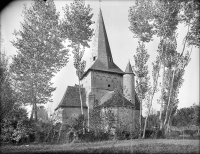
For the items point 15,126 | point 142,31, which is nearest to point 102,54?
point 142,31

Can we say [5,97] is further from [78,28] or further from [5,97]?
[78,28]

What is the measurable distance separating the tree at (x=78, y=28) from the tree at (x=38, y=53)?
1284mm

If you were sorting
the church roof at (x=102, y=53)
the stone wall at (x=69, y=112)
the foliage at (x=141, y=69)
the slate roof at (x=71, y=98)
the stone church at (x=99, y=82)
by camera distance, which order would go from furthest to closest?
1. the church roof at (x=102, y=53)
2. the slate roof at (x=71, y=98)
3. the stone church at (x=99, y=82)
4. the stone wall at (x=69, y=112)
5. the foliage at (x=141, y=69)

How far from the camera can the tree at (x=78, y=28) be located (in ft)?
83.2

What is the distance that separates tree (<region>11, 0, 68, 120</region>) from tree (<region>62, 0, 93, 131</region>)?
4.21ft

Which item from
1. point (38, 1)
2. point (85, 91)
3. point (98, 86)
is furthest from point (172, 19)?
point (85, 91)

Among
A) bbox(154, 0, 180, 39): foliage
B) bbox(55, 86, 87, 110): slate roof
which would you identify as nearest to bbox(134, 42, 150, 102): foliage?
bbox(154, 0, 180, 39): foliage

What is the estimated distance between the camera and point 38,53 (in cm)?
2359

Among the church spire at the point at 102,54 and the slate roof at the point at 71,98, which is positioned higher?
the church spire at the point at 102,54

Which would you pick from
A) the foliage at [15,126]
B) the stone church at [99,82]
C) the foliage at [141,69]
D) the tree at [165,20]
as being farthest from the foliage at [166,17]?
the foliage at [15,126]

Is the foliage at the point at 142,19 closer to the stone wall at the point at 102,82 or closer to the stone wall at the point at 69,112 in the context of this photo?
the stone wall at the point at 102,82

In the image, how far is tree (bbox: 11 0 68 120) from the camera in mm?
22625

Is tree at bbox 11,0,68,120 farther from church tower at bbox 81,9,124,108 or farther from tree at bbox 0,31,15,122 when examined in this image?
church tower at bbox 81,9,124,108

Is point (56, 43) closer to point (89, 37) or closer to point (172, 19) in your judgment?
point (89, 37)
